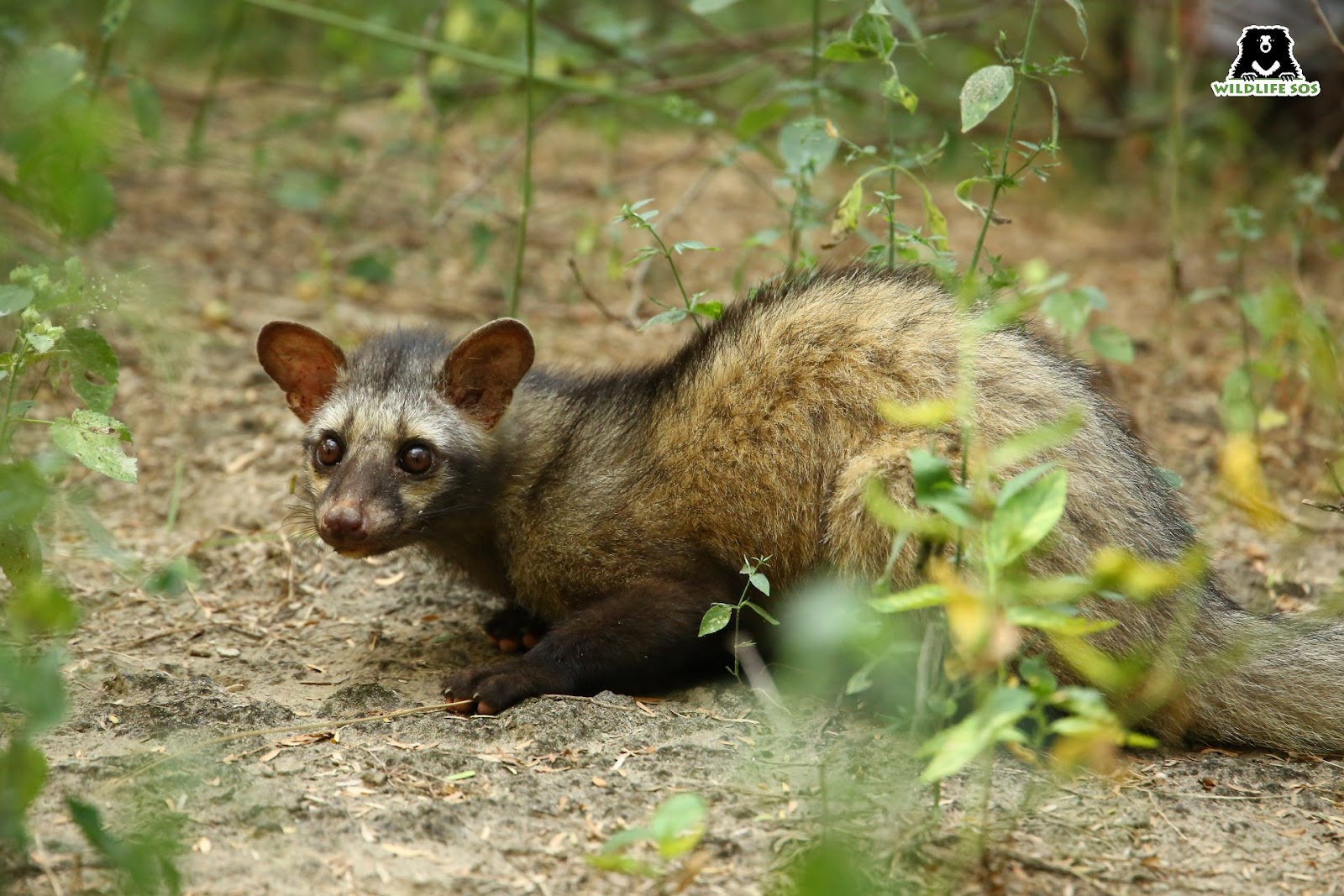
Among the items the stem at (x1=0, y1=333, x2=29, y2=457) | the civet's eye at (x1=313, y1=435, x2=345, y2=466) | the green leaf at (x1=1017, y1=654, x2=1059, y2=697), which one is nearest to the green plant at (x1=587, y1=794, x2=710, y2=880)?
the green leaf at (x1=1017, y1=654, x2=1059, y2=697)

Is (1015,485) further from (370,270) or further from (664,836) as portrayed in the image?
(370,270)

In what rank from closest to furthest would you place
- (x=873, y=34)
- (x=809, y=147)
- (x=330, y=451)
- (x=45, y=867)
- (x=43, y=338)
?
(x=45, y=867) < (x=43, y=338) < (x=330, y=451) < (x=873, y=34) < (x=809, y=147)

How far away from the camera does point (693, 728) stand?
4168 mm

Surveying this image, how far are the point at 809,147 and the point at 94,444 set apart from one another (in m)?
3.18

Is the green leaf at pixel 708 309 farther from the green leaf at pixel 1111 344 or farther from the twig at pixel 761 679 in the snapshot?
the green leaf at pixel 1111 344

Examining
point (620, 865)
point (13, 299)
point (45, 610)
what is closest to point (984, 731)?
point (620, 865)

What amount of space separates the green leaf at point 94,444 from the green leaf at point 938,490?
256cm

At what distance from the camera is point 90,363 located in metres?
4.38

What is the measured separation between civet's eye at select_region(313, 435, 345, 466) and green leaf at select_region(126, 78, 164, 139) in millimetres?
2264

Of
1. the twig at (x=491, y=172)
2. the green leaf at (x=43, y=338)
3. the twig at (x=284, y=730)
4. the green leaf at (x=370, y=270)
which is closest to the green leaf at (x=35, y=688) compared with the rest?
the twig at (x=284, y=730)

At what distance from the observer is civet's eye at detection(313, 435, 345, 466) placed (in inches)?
192

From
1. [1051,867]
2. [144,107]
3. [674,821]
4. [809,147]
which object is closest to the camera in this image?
[674,821]

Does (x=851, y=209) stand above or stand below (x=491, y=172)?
below

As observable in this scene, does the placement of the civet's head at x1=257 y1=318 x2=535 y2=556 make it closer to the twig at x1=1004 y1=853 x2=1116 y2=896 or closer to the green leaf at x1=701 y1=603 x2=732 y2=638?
the green leaf at x1=701 y1=603 x2=732 y2=638
